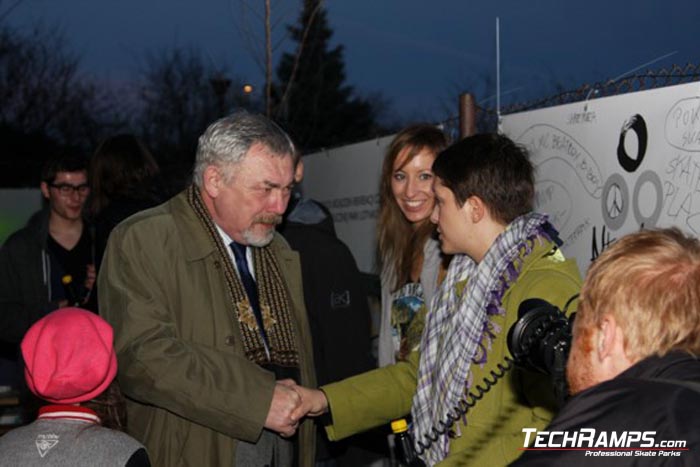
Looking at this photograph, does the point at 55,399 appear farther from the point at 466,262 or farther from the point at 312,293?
the point at 312,293

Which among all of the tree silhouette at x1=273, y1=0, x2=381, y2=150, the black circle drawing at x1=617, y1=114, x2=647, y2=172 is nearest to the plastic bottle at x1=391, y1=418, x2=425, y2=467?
the black circle drawing at x1=617, y1=114, x2=647, y2=172

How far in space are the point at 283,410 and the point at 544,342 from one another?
1678mm

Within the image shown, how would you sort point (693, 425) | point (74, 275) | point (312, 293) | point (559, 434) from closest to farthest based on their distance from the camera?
point (693, 425) → point (559, 434) → point (312, 293) → point (74, 275)

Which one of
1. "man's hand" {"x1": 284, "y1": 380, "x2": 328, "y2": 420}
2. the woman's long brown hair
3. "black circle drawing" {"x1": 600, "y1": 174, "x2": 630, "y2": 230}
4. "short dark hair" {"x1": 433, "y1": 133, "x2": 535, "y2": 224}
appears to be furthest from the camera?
the woman's long brown hair

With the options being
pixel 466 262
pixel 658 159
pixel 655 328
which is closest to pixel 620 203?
pixel 658 159

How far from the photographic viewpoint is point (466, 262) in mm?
3414

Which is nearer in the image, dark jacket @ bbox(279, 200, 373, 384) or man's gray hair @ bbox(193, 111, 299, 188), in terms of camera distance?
man's gray hair @ bbox(193, 111, 299, 188)

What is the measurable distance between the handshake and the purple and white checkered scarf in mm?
480

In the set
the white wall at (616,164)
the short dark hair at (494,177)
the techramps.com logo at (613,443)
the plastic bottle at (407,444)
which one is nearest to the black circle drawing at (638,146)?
the white wall at (616,164)

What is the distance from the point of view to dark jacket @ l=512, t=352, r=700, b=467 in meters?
1.54

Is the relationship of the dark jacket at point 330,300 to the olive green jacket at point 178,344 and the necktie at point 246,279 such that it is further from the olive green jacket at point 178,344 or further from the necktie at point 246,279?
the olive green jacket at point 178,344

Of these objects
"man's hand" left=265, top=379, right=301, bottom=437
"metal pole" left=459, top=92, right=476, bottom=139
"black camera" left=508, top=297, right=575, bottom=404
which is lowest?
"man's hand" left=265, top=379, right=301, bottom=437

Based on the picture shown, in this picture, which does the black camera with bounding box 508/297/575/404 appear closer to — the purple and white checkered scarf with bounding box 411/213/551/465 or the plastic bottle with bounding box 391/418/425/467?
the purple and white checkered scarf with bounding box 411/213/551/465

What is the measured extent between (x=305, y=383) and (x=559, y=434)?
91.7 inches
